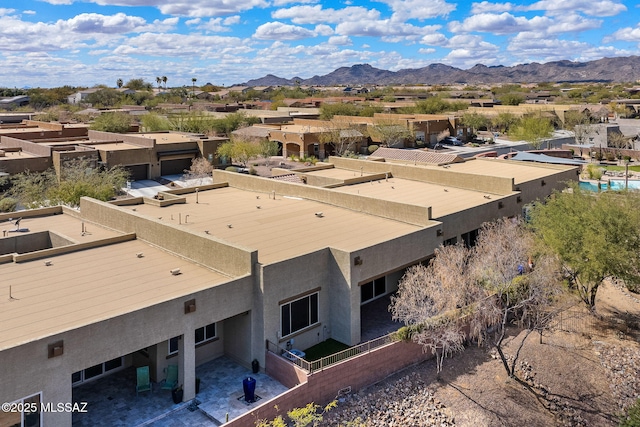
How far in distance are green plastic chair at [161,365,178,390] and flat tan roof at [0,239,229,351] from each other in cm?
260

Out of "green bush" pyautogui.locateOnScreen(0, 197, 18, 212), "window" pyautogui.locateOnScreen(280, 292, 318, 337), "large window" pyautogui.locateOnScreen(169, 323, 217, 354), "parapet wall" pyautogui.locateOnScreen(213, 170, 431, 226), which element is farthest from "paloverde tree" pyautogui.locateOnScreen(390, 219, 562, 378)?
"green bush" pyautogui.locateOnScreen(0, 197, 18, 212)

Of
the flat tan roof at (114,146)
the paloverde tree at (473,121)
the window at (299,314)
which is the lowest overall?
the window at (299,314)

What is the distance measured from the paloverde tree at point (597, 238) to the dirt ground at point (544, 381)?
2938 mm

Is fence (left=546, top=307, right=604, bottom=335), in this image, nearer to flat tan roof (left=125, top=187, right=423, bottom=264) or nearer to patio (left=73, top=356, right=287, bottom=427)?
flat tan roof (left=125, top=187, right=423, bottom=264)

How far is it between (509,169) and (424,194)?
11.9 meters

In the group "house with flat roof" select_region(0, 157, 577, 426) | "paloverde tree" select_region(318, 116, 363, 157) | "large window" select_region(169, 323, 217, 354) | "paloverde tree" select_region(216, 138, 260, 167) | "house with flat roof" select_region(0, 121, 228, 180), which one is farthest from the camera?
"paloverde tree" select_region(318, 116, 363, 157)

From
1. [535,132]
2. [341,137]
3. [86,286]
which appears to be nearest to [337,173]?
[86,286]

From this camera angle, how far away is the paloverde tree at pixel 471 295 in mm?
21656

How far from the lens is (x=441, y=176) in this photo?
123 ft

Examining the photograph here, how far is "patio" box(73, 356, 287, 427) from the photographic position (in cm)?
1719

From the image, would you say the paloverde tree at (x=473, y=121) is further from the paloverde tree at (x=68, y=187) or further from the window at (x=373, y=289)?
the window at (x=373, y=289)

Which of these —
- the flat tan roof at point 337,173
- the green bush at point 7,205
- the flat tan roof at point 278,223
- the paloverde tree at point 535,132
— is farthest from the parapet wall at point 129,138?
the paloverde tree at point 535,132

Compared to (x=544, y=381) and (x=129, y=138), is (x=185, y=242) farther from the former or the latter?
(x=129, y=138)

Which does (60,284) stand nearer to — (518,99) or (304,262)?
(304,262)
